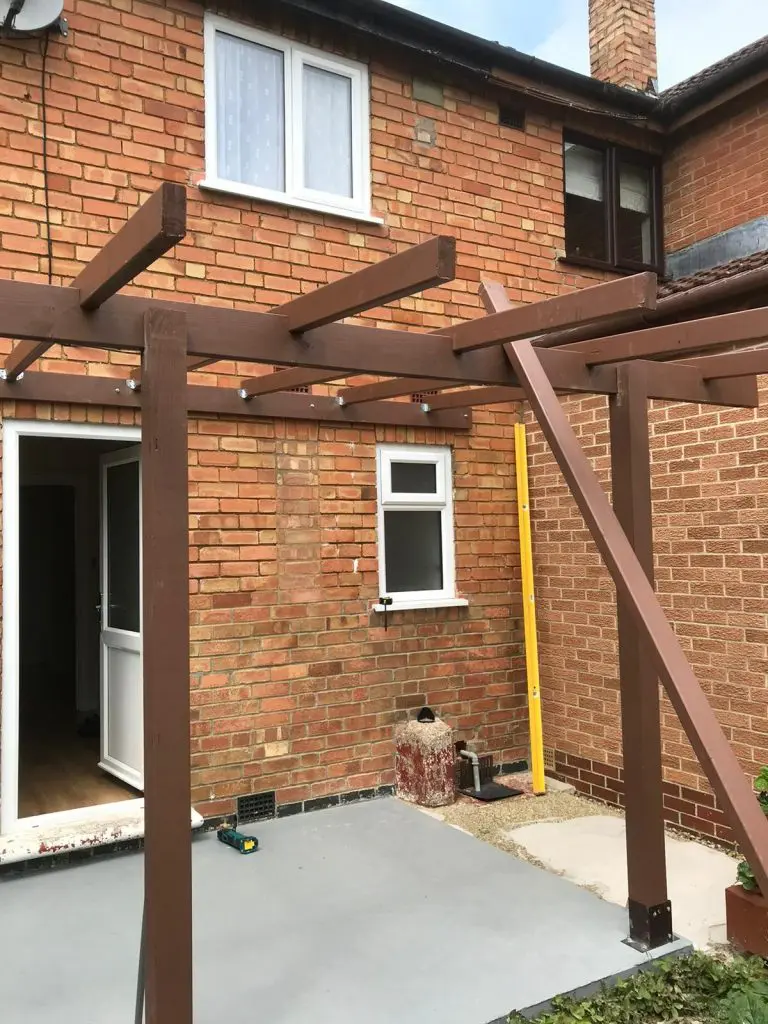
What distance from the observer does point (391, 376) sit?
3410mm

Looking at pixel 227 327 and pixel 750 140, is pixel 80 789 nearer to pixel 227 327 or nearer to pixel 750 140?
pixel 227 327

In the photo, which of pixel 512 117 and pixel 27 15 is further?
pixel 512 117

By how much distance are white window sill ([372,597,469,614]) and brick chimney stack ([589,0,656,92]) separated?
5656 millimetres

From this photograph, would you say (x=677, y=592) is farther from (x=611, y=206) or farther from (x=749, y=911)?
(x=611, y=206)

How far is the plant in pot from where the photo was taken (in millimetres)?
3672

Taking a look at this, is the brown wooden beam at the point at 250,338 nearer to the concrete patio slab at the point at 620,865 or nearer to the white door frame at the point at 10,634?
the white door frame at the point at 10,634

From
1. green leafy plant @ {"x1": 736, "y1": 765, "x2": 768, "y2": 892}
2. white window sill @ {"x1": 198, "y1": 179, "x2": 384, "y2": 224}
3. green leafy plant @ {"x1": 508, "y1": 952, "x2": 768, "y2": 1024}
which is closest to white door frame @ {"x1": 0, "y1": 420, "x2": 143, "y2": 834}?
white window sill @ {"x1": 198, "y1": 179, "x2": 384, "y2": 224}

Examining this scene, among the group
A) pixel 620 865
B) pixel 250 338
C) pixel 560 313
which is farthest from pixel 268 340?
pixel 620 865

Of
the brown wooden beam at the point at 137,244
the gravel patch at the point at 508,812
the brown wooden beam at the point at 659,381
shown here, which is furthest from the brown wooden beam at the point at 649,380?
the gravel patch at the point at 508,812

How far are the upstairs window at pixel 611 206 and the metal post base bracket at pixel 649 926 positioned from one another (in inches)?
207

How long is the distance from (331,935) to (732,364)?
10.4 ft

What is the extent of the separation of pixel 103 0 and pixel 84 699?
17.9 feet

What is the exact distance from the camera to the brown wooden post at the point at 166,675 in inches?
107

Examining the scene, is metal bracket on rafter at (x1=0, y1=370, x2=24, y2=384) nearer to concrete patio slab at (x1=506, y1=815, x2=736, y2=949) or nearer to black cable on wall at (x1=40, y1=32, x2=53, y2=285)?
black cable on wall at (x1=40, y1=32, x2=53, y2=285)
